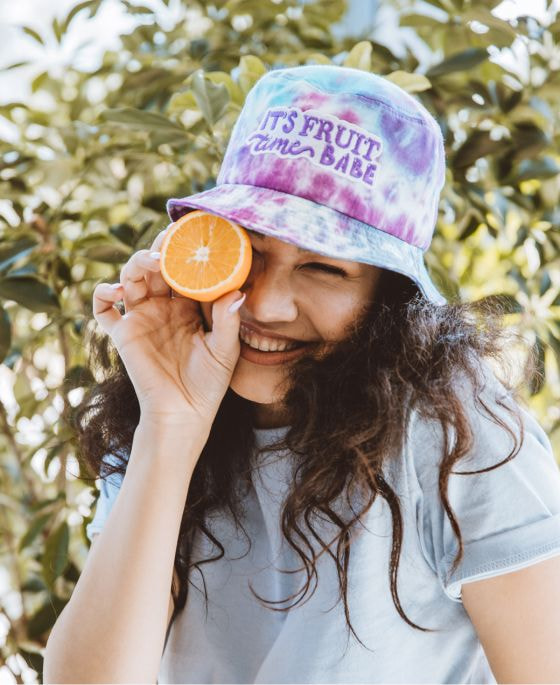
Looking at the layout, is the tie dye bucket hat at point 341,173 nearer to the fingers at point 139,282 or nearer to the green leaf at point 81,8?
the fingers at point 139,282

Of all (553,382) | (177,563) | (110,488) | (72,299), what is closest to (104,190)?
(72,299)

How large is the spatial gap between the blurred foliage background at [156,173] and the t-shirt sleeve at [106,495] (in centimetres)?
13

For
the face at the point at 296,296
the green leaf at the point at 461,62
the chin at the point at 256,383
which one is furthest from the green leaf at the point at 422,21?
the chin at the point at 256,383

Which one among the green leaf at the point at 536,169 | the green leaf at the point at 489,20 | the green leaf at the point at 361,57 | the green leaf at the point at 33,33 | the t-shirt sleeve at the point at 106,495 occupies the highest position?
the green leaf at the point at 489,20

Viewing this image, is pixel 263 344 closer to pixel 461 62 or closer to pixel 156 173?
pixel 461 62

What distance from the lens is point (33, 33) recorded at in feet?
4.06

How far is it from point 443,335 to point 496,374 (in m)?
0.10

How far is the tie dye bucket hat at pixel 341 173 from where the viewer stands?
2.49 ft

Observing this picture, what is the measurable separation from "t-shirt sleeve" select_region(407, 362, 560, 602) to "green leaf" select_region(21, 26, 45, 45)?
87 cm

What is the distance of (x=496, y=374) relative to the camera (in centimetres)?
91

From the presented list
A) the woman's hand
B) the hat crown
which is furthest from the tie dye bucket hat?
the woman's hand

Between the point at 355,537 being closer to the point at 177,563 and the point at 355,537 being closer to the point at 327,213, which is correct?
the point at 177,563

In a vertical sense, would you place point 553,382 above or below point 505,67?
below

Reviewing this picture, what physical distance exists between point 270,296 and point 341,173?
0.15 m
